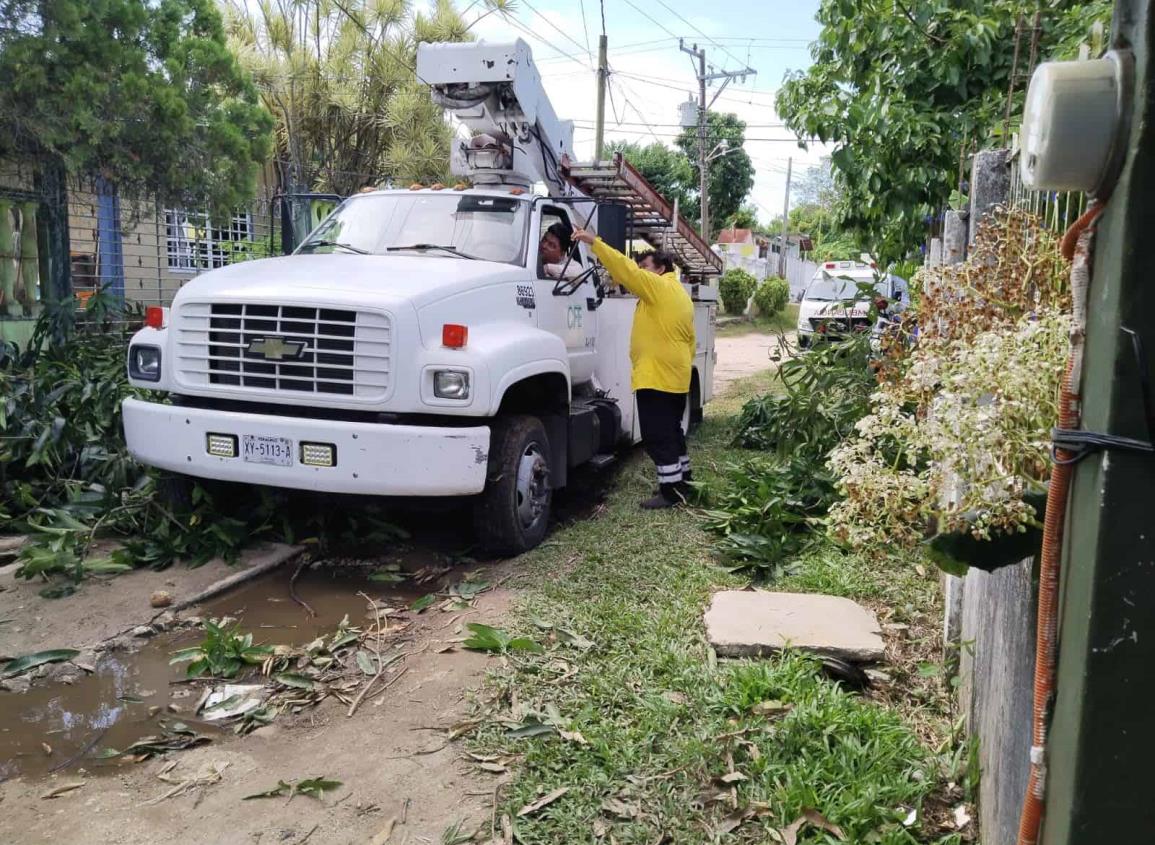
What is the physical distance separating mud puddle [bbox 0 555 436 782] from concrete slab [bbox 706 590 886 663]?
1798mm

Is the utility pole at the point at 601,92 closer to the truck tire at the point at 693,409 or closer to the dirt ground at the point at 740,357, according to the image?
the dirt ground at the point at 740,357

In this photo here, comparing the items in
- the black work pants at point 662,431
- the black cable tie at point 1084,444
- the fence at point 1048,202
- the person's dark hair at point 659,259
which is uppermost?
the fence at point 1048,202

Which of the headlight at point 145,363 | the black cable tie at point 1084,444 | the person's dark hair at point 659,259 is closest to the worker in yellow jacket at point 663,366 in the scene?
the person's dark hair at point 659,259

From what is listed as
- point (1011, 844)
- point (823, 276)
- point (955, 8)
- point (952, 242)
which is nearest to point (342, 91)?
point (823, 276)

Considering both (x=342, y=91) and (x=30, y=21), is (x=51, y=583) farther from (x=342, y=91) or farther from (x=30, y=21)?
(x=342, y=91)

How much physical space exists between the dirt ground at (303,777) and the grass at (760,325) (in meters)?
23.4

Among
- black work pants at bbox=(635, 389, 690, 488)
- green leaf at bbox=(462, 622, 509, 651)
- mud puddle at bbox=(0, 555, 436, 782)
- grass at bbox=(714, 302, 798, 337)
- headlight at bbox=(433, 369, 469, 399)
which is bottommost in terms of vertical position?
mud puddle at bbox=(0, 555, 436, 782)

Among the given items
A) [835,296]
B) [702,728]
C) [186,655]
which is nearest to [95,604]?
[186,655]

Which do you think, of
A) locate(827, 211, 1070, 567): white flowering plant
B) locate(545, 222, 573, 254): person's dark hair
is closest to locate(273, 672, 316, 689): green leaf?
locate(827, 211, 1070, 567): white flowering plant

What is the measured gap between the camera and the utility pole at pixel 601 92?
23406 millimetres

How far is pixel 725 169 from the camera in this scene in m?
43.6

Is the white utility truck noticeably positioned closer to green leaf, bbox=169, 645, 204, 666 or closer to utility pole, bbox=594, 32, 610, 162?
green leaf, bbox=169, 645, 204, 666

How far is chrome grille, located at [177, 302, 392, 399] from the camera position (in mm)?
5086

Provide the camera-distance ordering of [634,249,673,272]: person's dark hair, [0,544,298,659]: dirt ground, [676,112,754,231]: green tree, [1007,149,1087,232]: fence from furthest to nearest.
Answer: [676,112,754,231]: green tree → [634,249,673,272]: person's dark hair → [0,544,298,659]: dirt ground → [1007,149,1087,232]: fence
